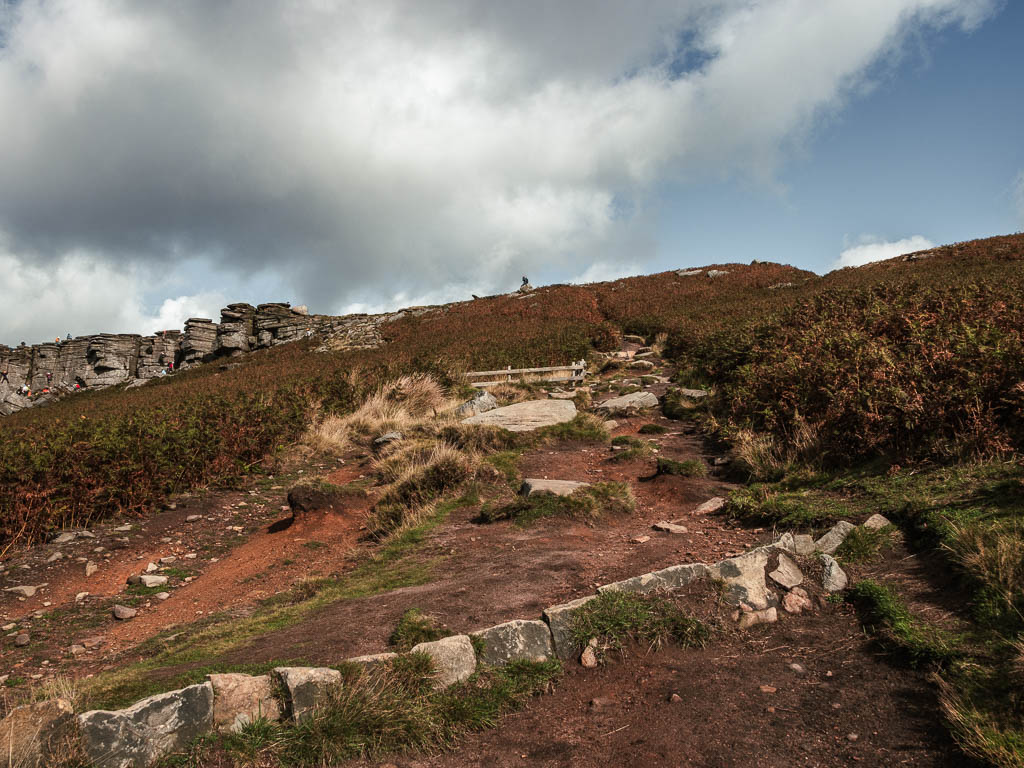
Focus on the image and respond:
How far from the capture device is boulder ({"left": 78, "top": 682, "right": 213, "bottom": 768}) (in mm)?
3033

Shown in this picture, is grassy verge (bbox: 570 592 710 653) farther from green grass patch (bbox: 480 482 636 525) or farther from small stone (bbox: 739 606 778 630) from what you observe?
green grass patch (bbox: 480 482 636 525)

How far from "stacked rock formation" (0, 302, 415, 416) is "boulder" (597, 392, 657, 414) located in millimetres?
26279

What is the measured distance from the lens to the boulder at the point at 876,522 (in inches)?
198

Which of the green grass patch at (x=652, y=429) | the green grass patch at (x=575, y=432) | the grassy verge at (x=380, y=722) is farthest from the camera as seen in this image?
the green grass patch at (x=652, y=429)

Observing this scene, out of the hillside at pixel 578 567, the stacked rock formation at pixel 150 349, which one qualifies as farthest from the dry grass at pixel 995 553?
the stacked rock formation at pixel 150 349

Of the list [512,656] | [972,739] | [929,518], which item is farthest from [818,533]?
[512,656]

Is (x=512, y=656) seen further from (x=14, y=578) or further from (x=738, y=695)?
(x=14, y=578)

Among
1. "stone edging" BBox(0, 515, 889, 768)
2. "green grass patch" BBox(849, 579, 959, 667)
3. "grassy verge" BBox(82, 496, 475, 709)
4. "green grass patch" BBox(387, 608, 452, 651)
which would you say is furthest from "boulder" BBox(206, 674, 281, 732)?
"green grass patch" BBox(849, 579, 959, 667)

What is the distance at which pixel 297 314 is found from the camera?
42344 mm

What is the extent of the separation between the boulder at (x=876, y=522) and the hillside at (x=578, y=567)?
0.09 metres

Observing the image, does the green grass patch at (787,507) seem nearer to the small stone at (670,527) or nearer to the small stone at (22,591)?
the small stone at (670,527)

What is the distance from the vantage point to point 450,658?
3.86m

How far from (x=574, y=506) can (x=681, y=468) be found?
7.04 feet

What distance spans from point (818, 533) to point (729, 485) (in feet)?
8.53
